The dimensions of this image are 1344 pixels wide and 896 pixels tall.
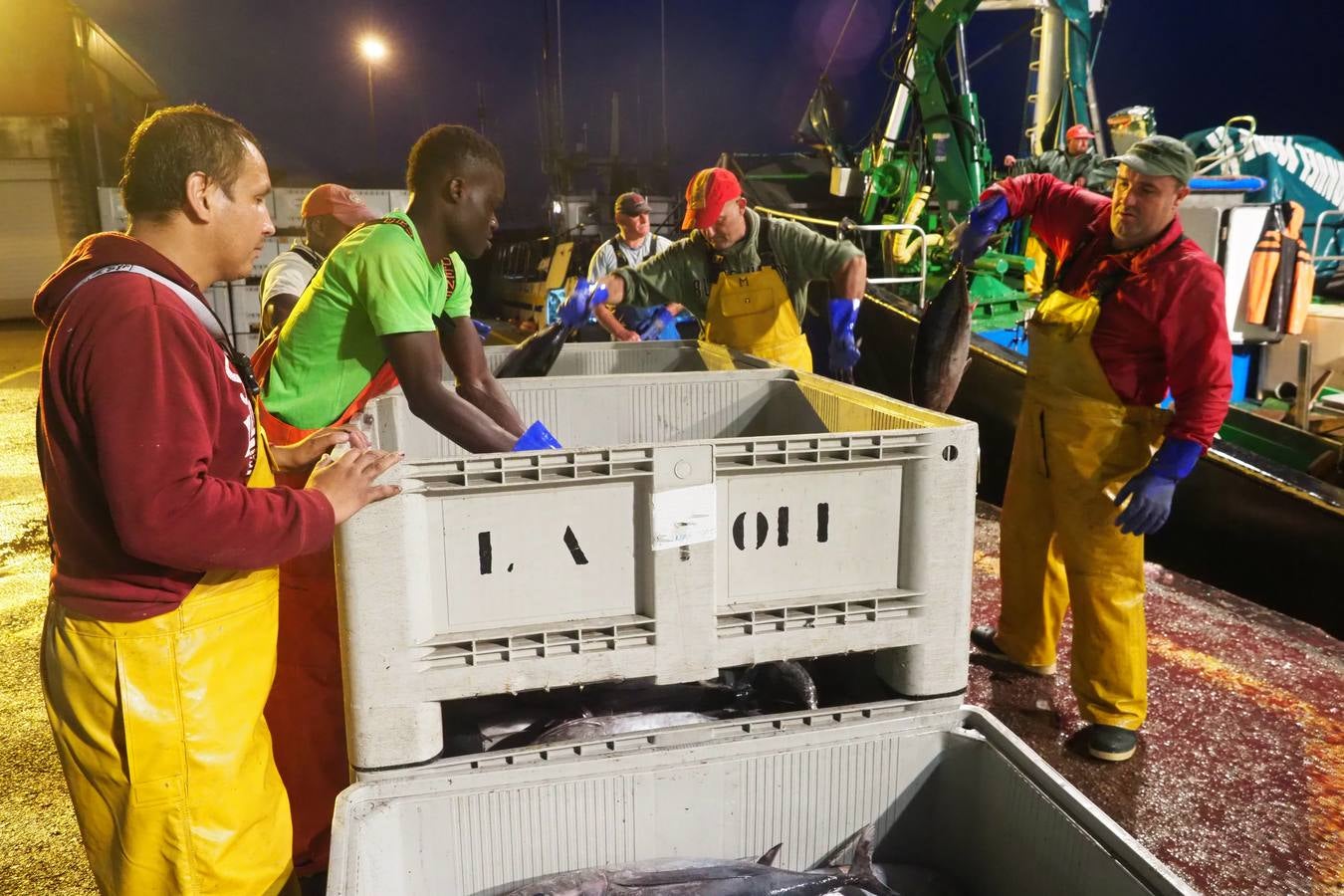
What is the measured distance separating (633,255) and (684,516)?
5667mm

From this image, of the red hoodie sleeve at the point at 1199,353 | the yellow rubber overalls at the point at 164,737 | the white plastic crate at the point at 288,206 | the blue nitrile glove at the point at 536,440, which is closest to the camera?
the yellow rubber overalls at the point at 164,737

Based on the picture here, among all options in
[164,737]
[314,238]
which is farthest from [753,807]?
[314,238]

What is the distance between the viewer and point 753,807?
1.89 metres

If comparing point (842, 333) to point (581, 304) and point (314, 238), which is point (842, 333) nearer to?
point (581, 304)

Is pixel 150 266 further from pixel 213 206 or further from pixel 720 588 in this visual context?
pixel 720 588

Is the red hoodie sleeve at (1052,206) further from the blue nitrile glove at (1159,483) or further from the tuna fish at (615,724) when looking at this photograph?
the tuna fish at (615,724)

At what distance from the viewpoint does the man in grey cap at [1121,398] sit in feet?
9.43

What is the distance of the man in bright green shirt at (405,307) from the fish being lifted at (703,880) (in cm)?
102

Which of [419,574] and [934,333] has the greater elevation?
[934,333]

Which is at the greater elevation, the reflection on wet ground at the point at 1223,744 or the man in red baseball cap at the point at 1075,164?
the man in red baseball cap at the point at 1075,164

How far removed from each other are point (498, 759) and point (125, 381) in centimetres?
98

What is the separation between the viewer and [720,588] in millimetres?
1829

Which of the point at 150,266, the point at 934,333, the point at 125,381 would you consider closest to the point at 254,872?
the point at 125,381

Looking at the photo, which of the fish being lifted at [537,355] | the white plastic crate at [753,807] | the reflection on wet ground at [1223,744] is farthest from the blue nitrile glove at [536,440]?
the reflection on wet ground at [1223,744]
